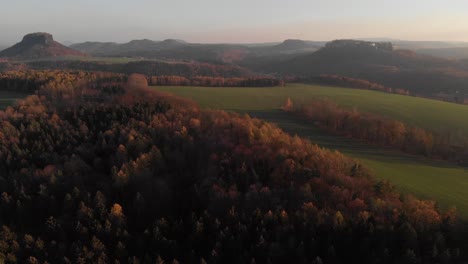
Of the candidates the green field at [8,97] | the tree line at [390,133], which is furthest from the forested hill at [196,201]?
the green field at [8,97]

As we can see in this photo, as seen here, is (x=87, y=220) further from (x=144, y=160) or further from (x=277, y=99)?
(x=277, y=99)

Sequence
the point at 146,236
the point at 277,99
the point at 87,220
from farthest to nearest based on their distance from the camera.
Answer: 1. the point at 277,99
2. the point at 87,220
3. the point at 146,236

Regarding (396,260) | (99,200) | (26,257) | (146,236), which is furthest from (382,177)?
(26,257)

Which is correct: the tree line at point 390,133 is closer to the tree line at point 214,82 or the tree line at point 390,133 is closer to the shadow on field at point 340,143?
Result: the shadow on field at point 340,143

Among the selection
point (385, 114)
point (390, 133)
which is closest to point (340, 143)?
point (390, 133)

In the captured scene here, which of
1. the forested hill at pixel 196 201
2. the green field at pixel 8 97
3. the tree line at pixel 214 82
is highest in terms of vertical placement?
the tree line at pixel 214 82

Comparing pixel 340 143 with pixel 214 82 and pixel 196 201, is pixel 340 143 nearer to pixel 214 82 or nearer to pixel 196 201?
pixel 196 201
